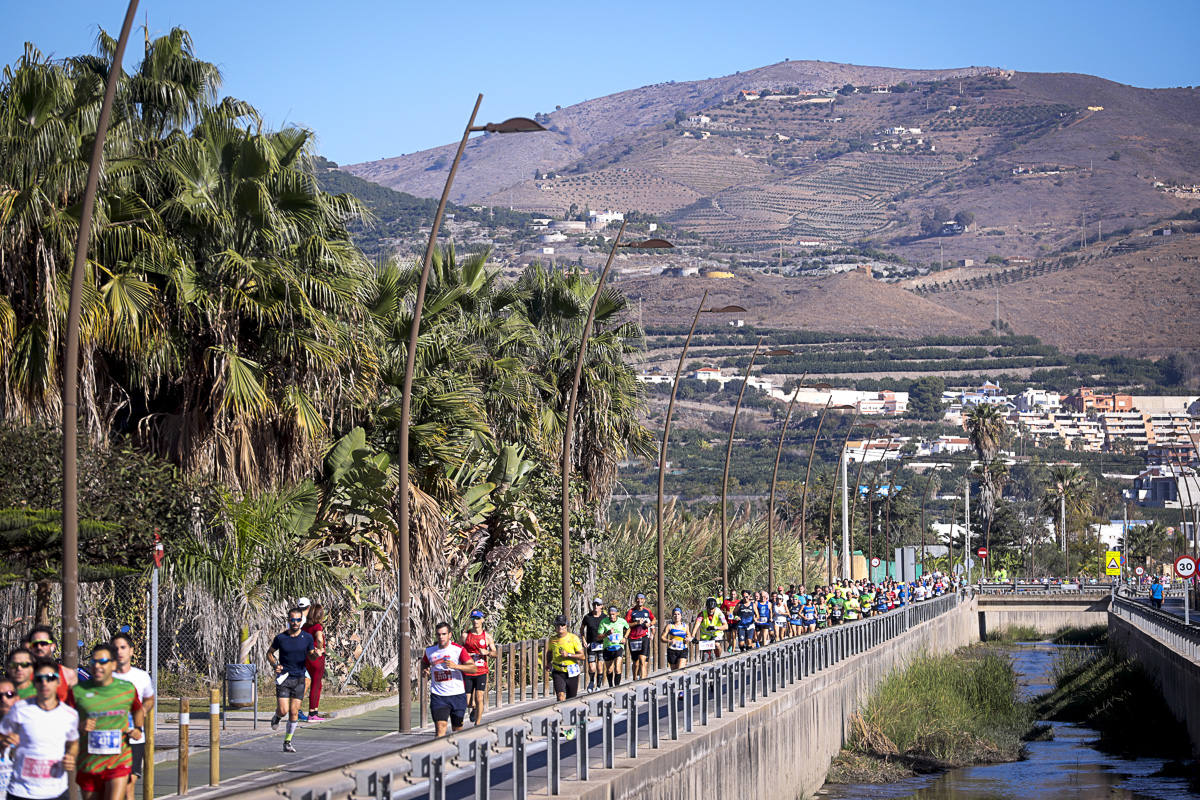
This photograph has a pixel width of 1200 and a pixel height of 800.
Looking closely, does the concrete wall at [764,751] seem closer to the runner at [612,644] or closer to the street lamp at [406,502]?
the runner at [612,644]

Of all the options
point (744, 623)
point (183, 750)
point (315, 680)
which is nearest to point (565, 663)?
point (315, 680)

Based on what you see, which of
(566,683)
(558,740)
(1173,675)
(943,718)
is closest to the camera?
(558,740)

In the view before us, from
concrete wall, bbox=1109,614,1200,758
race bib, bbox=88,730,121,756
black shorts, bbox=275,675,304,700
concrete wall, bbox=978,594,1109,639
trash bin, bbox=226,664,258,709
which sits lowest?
concrete wall, bbox=978,594,1109,639

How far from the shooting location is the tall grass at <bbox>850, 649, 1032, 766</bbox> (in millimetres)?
35219

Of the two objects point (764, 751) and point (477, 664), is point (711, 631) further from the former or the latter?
point (477, 664)

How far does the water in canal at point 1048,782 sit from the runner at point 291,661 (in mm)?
11561

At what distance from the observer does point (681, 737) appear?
18609mm

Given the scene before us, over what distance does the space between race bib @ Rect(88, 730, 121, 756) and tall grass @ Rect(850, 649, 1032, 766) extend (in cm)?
2387

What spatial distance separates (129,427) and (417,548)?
5.43 m

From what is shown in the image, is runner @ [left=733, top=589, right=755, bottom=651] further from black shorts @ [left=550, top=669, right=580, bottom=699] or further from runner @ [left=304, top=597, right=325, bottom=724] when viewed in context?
runner @ [left=304, top=597, right=325, bottom=724]

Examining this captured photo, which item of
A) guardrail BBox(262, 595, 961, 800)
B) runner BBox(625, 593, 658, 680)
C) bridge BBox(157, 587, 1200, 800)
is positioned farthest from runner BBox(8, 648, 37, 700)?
runner BBox(625, 593, 658, 680)

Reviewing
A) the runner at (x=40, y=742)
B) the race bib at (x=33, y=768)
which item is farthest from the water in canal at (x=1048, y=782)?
the race bib at (x=33, y=768)

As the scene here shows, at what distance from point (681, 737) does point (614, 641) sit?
7.95m

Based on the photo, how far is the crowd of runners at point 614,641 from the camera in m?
19.8
